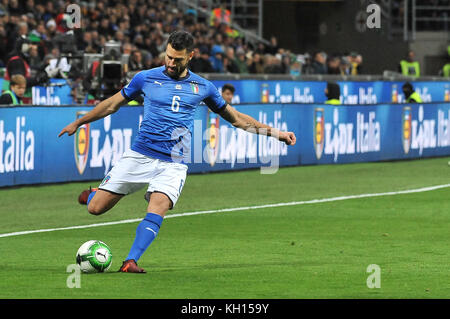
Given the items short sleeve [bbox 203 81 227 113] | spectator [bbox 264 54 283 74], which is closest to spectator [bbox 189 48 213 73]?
spectator [bbox 264 54 283 74]

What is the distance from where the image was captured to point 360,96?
37.6 metres

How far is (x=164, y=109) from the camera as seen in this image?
1103 centimetres

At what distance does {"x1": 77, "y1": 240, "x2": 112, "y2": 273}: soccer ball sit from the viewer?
10672mm

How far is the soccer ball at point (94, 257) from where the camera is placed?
35.0 feet

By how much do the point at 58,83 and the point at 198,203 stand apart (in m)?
8.61

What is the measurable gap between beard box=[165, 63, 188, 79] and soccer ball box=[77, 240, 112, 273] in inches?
65.8

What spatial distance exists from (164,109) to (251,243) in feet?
9.36

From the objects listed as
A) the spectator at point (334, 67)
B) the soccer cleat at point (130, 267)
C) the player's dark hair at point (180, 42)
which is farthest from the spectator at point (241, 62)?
the soccer cleat at point (130, 267)

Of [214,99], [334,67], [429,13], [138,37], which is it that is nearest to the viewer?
[214,99]

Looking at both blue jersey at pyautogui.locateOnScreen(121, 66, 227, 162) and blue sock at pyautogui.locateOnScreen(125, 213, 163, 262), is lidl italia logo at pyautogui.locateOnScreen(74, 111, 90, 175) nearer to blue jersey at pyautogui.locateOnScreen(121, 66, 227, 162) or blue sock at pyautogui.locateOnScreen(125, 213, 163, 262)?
blue jersey at pyautogui.locateOnScreen(121, 66, 227, 162)

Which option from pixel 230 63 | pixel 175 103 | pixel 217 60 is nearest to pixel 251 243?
pixel 175 103

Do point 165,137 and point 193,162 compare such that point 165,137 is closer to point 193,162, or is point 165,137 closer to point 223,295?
point 223,295

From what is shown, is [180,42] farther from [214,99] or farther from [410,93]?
[410,93]

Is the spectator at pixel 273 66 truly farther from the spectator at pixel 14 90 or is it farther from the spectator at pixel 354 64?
the spectator at pixel 14 90
